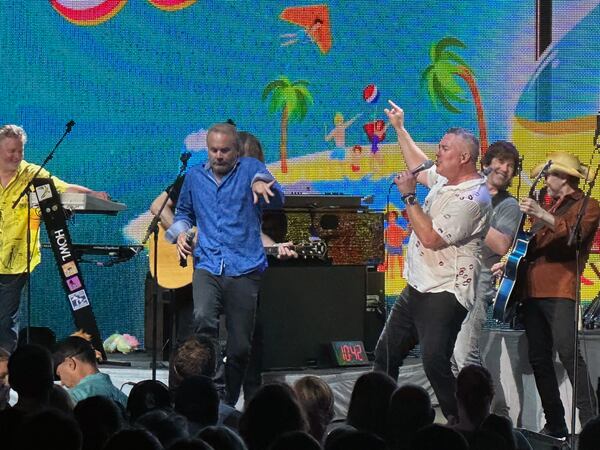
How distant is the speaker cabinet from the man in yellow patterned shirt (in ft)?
4.97

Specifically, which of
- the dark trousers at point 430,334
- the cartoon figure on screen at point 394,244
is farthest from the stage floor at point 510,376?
the cartoon figure on screen at point 394,244

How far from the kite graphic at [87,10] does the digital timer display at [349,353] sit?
3.79 meters

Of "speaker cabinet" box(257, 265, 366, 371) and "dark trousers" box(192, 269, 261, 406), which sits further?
"speaker cabinet" box(257, 265, 366, 371)

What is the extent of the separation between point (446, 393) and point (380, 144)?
4557 mm

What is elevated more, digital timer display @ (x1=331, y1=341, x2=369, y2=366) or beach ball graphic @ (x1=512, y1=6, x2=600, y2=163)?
beach ball graphic @ (x1=512, y1=6, x2=600, y2=163)

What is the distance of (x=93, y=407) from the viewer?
4496mm

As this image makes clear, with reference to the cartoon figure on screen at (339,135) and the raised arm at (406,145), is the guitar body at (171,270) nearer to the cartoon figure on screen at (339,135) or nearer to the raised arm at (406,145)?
the cartoon figure on screen at (339,135)

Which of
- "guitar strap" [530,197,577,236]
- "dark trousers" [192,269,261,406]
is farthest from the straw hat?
"dark trousers" [192,269,261,406]

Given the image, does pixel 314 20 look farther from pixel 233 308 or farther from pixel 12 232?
pixel 233 308

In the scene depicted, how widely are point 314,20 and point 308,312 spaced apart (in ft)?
10.7

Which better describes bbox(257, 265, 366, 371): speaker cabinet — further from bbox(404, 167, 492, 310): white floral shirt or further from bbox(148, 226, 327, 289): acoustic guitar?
bbox(404, 167, 492, 310): white floral shirt

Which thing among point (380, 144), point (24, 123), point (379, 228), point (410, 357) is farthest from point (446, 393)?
point (24, 123)

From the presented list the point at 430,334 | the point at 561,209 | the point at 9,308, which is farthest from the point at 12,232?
the point at 561,209

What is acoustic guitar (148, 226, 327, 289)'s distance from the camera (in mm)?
8438
